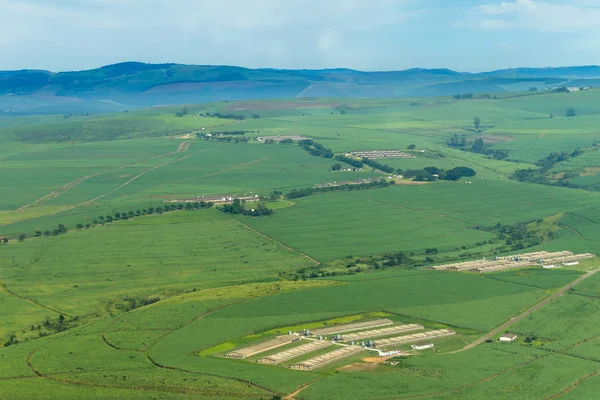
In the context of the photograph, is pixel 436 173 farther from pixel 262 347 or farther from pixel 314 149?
pixel 262 347

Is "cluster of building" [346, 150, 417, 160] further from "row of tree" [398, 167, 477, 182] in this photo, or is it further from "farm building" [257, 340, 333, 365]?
"farm building" [257, 340, 333, 365]

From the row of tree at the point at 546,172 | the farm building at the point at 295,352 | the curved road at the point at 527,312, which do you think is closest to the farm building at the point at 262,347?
the farm building at the point at 295,352

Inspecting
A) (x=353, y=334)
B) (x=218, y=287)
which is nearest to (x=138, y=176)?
(x=218, y=287)

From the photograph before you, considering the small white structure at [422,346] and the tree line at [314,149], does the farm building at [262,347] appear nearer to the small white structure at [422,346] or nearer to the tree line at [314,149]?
the small white structure at [422,346]

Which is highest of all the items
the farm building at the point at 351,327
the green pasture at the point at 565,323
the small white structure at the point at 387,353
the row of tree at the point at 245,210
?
the row of tree at the point at 245,210

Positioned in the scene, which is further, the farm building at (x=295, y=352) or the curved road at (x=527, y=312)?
the curved road at (x=527, y=312)

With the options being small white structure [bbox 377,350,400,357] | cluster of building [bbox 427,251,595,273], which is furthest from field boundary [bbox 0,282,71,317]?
cluster of building [bbox 427,251,595,273]

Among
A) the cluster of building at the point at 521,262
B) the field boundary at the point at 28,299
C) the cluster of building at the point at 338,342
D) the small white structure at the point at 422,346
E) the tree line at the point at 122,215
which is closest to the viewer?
the cluster of building at the point at 338,342
